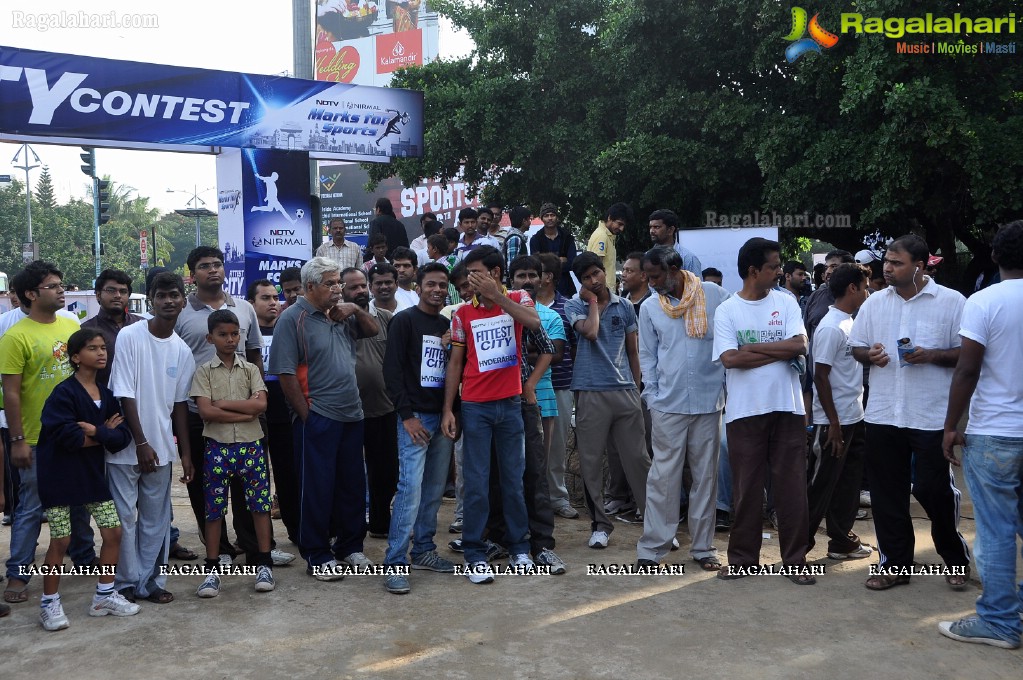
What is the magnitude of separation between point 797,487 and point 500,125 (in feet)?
42.9

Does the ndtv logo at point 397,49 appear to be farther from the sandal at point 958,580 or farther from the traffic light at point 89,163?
the sandal at point 958,580

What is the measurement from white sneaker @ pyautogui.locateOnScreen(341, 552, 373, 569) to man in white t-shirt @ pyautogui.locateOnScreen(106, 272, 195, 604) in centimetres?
110

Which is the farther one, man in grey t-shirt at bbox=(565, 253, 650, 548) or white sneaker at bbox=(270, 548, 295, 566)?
man in grey t-shirt at bbox=(565, 253, 650, 548)

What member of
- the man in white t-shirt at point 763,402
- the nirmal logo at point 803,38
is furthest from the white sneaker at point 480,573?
the nirmal logo at point 803,38

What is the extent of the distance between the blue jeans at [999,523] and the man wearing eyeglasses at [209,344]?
403 cm

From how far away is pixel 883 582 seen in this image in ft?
17.5

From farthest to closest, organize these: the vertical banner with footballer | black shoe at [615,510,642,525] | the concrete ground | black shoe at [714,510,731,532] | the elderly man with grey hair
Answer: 1. the vertical banner with footballer
2. black shoe at [615,510,642,525]
3. black shoe at [714,510,731,532]
4. the elderly man with grey hair
5. the concrete ground

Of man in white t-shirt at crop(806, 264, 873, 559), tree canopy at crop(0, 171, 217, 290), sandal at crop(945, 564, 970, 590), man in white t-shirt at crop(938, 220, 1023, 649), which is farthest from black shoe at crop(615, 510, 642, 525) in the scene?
tree canopy at crop(0, 171, 217, 290)

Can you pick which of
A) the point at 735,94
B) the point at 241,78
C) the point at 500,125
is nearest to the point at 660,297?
the point at 241,78

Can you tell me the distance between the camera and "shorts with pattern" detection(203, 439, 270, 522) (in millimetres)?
5504

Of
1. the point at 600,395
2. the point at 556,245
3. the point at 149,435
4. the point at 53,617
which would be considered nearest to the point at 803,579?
the point at 600,395

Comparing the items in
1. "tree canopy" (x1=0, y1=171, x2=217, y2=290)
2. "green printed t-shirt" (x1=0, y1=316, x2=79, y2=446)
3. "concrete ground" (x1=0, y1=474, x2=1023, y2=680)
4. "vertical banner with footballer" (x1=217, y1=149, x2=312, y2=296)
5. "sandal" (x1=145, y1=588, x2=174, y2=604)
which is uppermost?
"tree canopy" (x1=0, y1=171, x2=217, y2=290)

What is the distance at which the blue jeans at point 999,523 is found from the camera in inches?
→ 172

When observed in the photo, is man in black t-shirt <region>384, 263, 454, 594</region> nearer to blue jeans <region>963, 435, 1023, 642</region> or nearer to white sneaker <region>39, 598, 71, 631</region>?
white sneaker <region>39, 598, 71, 631</region>
